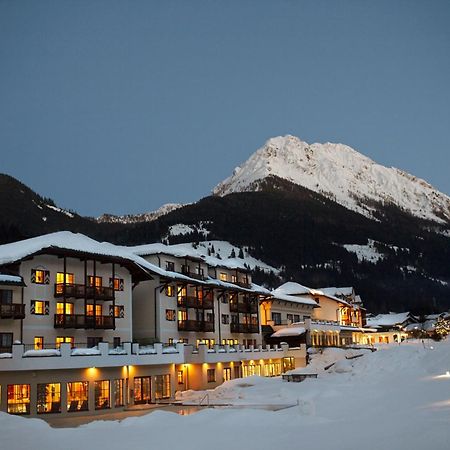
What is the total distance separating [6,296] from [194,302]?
24233 mm

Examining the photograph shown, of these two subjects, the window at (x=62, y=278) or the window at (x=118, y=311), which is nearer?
the window at (x=62, y=278)

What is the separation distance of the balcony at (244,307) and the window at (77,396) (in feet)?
106

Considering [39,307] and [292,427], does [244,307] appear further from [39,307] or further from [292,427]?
[292,427]

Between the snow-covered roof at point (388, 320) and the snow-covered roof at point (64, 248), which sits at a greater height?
the snow-covered roof at point (64, 248)

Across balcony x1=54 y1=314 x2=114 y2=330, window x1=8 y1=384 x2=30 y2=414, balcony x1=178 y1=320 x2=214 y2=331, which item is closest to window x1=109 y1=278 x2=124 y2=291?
balcony x1=54 y1=314 x2=114 y2=330

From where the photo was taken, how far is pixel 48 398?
42844 millimetres

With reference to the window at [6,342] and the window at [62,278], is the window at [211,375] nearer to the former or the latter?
the window at [62,278]

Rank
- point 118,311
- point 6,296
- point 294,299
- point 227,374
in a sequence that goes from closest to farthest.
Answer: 1. point 6,296
2. point 118,311
3. point 227,374
4. point 294,299

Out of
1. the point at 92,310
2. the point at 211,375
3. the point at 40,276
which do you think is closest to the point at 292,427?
the point at 92,310

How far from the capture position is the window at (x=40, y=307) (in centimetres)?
4800

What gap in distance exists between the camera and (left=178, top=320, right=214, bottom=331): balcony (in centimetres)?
6447

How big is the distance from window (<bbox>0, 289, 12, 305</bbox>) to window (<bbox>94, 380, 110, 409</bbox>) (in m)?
8.80

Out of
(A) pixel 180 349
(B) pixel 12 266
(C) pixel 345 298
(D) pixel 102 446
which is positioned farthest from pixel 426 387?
(C) pixel 345 298

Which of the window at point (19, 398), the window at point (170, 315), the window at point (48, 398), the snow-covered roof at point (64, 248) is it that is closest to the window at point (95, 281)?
the snow-covered roof at point (64, 248)
